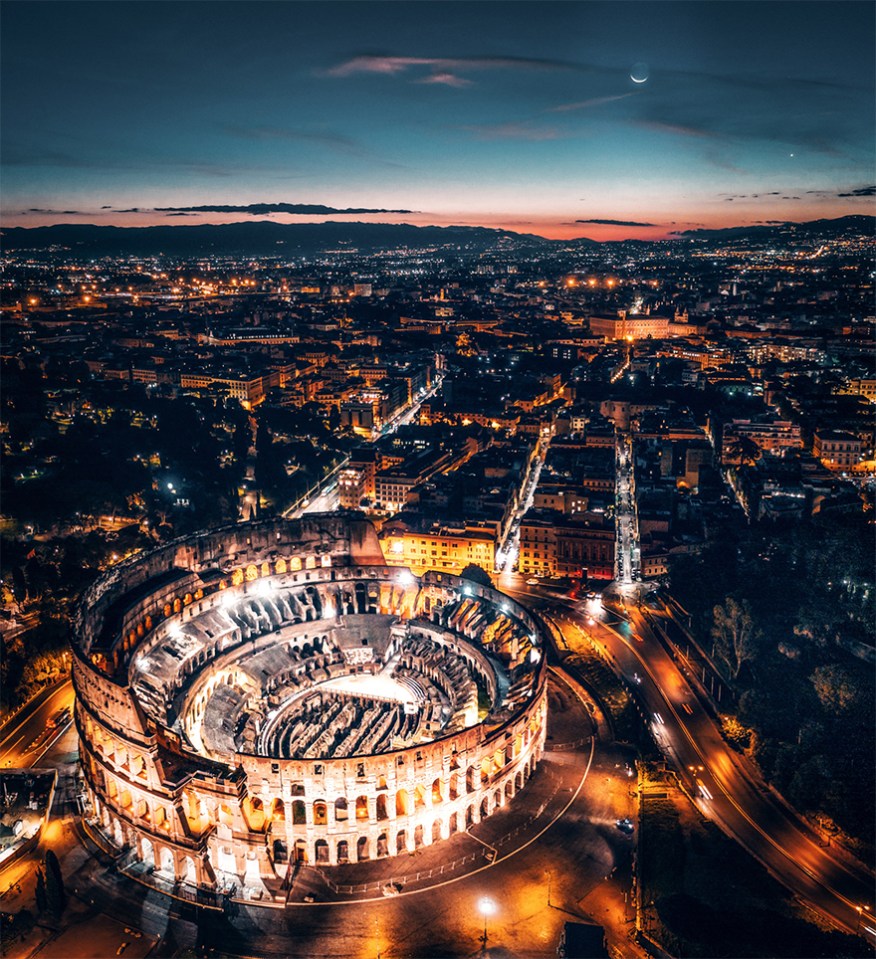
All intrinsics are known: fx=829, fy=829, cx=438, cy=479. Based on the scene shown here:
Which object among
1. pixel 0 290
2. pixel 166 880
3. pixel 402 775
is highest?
pixel 0 290

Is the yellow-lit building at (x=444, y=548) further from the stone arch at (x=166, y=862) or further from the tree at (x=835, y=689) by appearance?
the stone arch at (x=166, y=862)

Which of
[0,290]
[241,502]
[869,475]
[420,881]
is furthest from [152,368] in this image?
[420,881]

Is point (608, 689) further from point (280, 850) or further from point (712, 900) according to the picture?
point (280, 850)

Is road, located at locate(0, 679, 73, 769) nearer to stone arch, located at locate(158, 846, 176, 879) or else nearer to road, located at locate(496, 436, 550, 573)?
stone arch, located at locate(158, 846, 176, 879)

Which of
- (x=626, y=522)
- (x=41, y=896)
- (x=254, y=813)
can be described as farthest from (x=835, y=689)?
(x=41, y=896)

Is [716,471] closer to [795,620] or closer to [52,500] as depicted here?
[795,620]

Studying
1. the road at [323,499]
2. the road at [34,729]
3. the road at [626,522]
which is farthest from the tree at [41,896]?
the road at [626,522]
